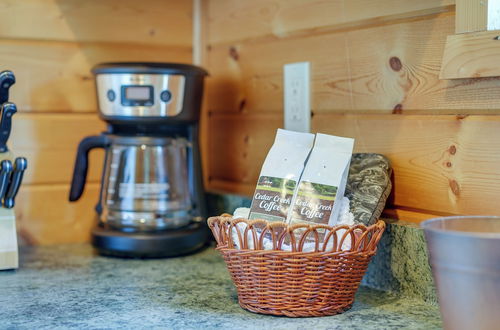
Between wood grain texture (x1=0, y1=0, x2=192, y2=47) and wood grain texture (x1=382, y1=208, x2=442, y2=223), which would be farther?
wood grain texture (x1=0, y1=0, x2=192, y2=47)

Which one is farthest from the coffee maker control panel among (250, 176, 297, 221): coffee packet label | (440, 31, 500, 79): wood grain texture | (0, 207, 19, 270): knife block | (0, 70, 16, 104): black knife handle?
(440, 31, 500, 79): wood grain texture

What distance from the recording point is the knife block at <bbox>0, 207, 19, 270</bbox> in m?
1.24

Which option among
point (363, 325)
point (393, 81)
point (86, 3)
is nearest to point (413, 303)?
point (363, 325)

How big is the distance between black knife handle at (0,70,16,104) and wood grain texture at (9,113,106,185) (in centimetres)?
19

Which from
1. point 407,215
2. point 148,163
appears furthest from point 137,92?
point 407,215

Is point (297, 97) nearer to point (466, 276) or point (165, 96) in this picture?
point (165, 96)

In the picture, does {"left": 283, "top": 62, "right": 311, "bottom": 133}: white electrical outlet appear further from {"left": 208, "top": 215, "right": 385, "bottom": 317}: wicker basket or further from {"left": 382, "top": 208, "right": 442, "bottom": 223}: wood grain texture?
{"left": 208, "top": 215, "right": 385, "bottom": 317}: wicker basket

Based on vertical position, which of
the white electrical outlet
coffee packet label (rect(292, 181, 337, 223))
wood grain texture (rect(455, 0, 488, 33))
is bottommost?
coffee packet label (rect(292, 181, 337, 223))

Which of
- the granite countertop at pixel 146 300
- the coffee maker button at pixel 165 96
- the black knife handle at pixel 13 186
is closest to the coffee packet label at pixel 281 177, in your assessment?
the granite countertop at pixel 146 300

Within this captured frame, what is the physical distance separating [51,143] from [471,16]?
941 millimetres

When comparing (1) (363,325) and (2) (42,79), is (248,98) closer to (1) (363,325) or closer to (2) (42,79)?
(2) (42,79)

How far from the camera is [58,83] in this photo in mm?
1490

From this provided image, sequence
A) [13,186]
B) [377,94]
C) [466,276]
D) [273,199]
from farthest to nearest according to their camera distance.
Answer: [13,186]
[377,94]
[273,199]
[466,276]

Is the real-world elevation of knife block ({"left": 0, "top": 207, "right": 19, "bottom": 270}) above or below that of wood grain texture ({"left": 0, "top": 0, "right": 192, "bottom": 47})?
below
